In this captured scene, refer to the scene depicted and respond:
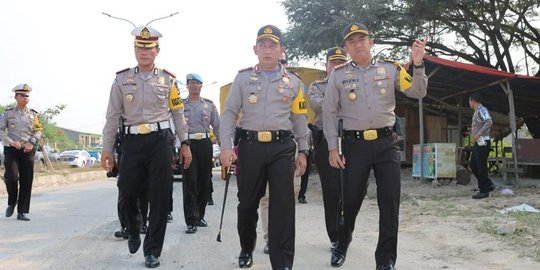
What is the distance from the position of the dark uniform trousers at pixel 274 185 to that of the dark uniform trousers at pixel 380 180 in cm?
51

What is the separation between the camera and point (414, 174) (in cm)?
1339

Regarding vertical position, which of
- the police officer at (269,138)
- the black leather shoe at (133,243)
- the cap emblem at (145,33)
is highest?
the cap emblem at (145,33)

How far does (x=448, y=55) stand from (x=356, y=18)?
583 centimetres

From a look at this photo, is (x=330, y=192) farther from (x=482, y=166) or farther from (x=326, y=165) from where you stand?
(x=482, y=166)

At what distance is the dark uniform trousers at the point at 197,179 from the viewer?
6.85m

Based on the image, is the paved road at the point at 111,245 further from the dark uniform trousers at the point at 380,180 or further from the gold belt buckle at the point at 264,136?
the gold belt buckle at the point at 264,136

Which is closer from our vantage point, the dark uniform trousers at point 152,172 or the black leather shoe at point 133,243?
the dark uniform trousers at point 152,172

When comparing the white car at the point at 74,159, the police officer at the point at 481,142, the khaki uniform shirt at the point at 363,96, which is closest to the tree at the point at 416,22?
the police officer at the point at 481,142

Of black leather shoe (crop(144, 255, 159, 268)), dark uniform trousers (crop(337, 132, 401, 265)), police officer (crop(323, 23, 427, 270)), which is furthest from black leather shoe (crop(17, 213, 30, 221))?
dark uniform trousers (crop(337, 132, 401, 265))

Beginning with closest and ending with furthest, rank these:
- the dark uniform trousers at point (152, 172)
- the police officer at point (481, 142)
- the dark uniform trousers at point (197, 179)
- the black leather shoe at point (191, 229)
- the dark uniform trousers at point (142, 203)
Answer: the dark uniform trousers at point (152, 172)
the dark uniform trousers at point (142, 203)
the black leather shoe at point (191, 229)
the dark uniform trousers at point (197, 179)
the police officer at point (481, 142)

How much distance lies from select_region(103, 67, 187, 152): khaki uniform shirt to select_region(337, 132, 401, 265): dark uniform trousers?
1.78 meters

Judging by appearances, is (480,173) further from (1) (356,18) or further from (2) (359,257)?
(1) (356,18)

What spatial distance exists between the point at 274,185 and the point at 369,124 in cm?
96

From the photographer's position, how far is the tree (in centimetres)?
1577
